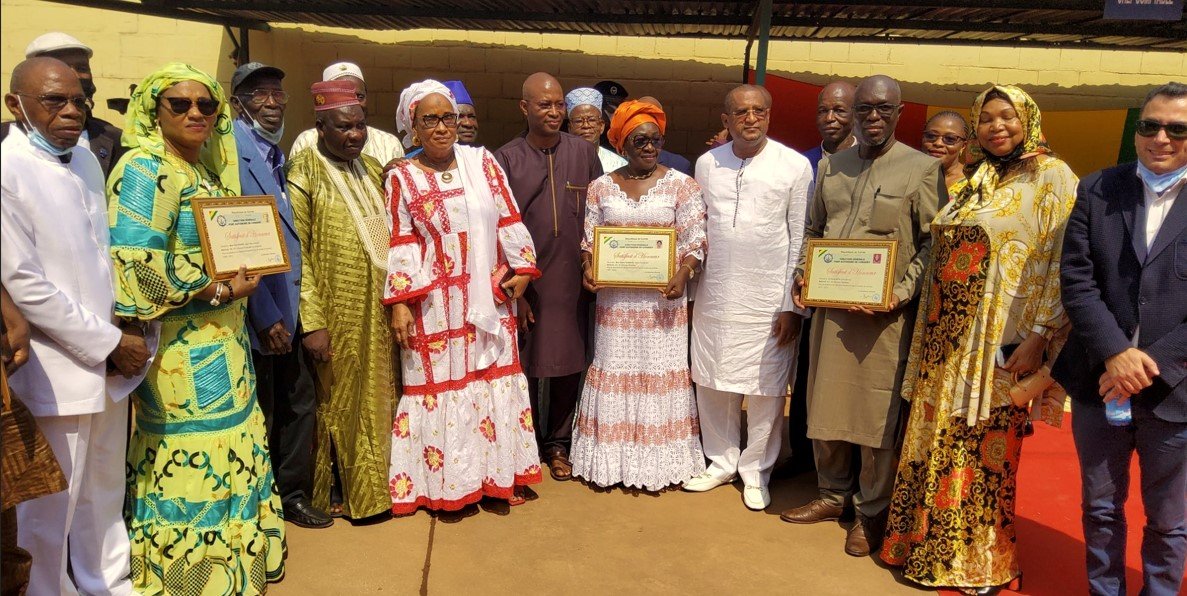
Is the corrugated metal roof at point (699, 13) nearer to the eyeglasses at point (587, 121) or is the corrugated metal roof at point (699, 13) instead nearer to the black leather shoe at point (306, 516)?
the eyeglasses at point (587, 121)

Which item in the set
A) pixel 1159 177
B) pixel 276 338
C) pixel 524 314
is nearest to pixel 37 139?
pixel 276 338

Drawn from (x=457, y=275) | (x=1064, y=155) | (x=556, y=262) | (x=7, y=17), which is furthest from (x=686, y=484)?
(x=7, y=17)

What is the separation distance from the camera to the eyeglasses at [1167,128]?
9.15 feet

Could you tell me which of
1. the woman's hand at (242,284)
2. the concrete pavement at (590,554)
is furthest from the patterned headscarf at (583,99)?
the woman's hand at (242,284)

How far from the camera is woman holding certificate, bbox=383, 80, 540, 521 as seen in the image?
3.96m

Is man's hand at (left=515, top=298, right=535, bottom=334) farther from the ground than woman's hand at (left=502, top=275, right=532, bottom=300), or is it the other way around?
woman's hand at (left=502, top=275, right=532, bottom=300)

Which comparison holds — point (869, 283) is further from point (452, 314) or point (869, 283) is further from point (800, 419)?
point (452, 314)

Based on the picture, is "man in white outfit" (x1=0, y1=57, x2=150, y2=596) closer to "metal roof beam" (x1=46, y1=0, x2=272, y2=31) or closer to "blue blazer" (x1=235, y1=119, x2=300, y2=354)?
"blue blazer" (x1=235, y1=119, x2=300, y2=354)

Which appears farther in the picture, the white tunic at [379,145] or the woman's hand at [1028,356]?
the white tunic at [379,145]

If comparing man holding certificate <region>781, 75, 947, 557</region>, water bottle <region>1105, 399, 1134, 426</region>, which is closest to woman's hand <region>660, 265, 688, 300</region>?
man holding certificate <region>781, 75, 947, 557</region>

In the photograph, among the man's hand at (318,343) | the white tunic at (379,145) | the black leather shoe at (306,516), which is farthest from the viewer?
the white tunic at (379,145)

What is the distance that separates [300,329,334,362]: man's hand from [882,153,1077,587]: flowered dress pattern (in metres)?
2.70

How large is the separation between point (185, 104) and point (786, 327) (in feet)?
9.76

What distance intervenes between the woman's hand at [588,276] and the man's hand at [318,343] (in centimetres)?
140
